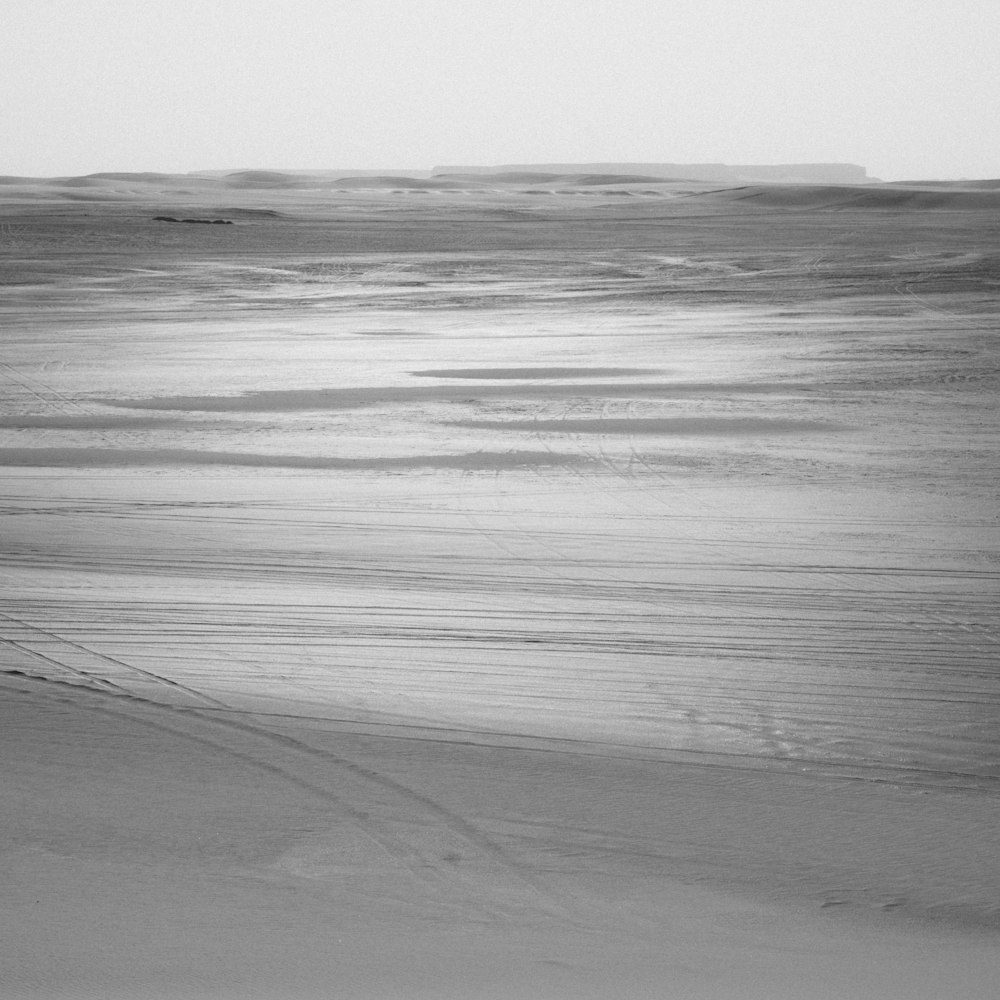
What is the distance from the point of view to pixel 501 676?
174 inches

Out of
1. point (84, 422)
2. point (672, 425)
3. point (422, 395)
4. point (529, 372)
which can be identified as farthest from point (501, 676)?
point (529, 372)

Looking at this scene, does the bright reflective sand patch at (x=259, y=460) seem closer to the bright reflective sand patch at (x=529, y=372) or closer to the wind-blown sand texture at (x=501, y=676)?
the wind-blown sand texture at (x=501, y=676)

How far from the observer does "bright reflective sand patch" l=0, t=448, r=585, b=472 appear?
25.0 feet

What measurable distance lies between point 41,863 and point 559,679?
1.90 meters

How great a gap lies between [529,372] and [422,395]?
1384 millimetres

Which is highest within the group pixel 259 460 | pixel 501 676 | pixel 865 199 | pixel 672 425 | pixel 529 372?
pixel 865 199

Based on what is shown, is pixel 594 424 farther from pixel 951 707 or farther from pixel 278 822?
pixel 278 822

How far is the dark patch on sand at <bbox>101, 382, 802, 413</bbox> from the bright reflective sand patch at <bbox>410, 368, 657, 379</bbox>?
17.8 inches

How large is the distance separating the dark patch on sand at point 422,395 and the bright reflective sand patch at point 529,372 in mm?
453

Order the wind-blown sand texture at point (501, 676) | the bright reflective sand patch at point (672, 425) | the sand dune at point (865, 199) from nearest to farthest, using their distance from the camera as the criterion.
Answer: the wind-blown sand texture at point (501, 676), the bright reflective sand patch at point (672, 425), the sand dune at point (865, 199)

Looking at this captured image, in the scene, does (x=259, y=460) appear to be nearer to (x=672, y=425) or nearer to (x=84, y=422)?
(x=84, y=422)

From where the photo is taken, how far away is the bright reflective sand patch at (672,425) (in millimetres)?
8516

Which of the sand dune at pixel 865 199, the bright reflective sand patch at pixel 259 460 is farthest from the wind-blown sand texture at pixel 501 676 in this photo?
the sand dune at pixel 865 199

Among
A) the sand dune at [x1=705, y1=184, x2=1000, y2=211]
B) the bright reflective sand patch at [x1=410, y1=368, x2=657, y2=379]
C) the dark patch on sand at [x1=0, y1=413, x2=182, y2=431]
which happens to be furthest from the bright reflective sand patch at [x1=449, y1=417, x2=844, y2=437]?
the sand dune at [x1=705, y1=184, x2=1000, y2=211]
